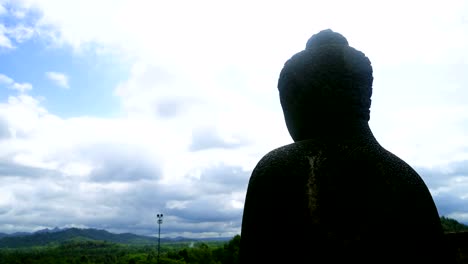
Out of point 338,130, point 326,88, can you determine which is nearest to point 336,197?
point 338,130

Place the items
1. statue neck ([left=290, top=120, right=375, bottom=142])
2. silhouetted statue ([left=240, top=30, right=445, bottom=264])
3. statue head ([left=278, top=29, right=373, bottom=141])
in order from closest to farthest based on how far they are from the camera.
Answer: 1. silhouetted statue ([left=240, top=30, right=445, bottom=264])
2. statue neck ([left=290, top=120, right=375, bottom=142])
3. statue head ([left=278, top=29, right=373, bottom=141])

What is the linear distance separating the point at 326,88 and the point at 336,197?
1.03 meters

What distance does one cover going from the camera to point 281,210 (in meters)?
3.08

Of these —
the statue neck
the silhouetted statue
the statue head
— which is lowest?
the silhouetted statue

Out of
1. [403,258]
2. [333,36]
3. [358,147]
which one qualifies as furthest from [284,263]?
[333,36]

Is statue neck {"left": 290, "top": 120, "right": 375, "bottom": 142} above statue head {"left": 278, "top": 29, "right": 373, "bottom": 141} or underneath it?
underneath

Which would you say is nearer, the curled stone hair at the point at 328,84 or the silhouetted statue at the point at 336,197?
the silhouetted statue at the point at 336,197

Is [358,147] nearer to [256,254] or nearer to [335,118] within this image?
[335,118]

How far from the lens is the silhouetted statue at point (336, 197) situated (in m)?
2.89

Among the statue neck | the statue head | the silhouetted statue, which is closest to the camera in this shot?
the silhouetted statue

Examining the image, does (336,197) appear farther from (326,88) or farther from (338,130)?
(326,88)

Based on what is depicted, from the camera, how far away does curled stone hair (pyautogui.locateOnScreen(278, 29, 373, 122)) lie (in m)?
3.55

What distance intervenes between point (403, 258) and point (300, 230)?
75 centimetres

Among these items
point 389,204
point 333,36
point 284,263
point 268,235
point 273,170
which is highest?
point 333,36
